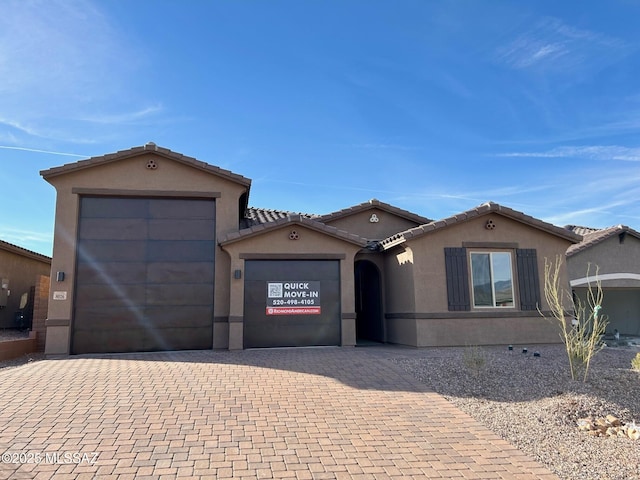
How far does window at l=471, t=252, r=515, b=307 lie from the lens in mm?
13305

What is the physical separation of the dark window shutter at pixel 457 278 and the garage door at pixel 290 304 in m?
3.26

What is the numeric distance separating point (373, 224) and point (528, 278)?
19.1ft

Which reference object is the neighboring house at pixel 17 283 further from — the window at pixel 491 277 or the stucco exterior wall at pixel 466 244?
the window at pixel 491 277

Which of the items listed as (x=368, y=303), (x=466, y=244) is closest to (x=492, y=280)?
(x=466, y=244)

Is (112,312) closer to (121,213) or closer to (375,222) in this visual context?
(121,213)

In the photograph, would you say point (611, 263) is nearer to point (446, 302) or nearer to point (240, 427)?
point (446, 302)

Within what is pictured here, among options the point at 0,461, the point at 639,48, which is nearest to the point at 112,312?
the point at 0,461

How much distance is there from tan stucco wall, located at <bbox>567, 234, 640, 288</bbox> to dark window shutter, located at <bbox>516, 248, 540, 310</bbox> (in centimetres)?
529

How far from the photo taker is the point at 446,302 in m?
13.0

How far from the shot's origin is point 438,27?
1224 cm

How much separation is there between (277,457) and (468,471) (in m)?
2.12

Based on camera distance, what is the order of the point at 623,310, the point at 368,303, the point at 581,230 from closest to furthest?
1. the point at 368,303
2. the point at 623,310
3. the point at 581,230

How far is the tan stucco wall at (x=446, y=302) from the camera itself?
12.9 meters

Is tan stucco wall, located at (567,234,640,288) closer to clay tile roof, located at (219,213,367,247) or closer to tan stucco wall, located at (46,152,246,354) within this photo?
clay tile roof, located at (219,213,367,247)
